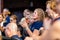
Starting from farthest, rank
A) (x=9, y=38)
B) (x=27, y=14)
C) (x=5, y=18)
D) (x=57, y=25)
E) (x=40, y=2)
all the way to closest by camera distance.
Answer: (x=40, y=2) < (x=5, y=18) < (x=27, y=14) < (x=9, y=38) < (x=57, y=25)

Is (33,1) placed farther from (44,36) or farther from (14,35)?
(44,36)

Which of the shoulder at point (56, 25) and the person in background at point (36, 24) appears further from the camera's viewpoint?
the person in background at point (36, 24)

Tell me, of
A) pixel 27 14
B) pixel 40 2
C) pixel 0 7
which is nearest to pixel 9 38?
pixel 27 14

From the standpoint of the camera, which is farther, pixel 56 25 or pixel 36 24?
pixel 36 24

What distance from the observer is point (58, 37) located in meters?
1.14

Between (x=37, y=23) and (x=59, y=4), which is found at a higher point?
(x=59, y=4)

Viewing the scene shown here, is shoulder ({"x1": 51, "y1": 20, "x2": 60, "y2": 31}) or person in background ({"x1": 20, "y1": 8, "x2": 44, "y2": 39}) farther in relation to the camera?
person in background ({"x1": 20, "y1": 8, "x2": 44, "y2": 39})

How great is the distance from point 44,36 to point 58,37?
83 millimetres

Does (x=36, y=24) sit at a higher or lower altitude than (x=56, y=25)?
lower

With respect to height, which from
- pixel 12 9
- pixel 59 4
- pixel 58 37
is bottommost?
pixel 12 9

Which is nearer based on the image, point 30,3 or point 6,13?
point 6,13

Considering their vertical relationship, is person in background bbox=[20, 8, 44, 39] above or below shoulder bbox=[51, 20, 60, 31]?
below

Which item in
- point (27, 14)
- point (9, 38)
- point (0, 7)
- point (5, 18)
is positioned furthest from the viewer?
point (0, 7)

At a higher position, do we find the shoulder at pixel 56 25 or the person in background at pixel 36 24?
the shoulder at pixel 56 25
